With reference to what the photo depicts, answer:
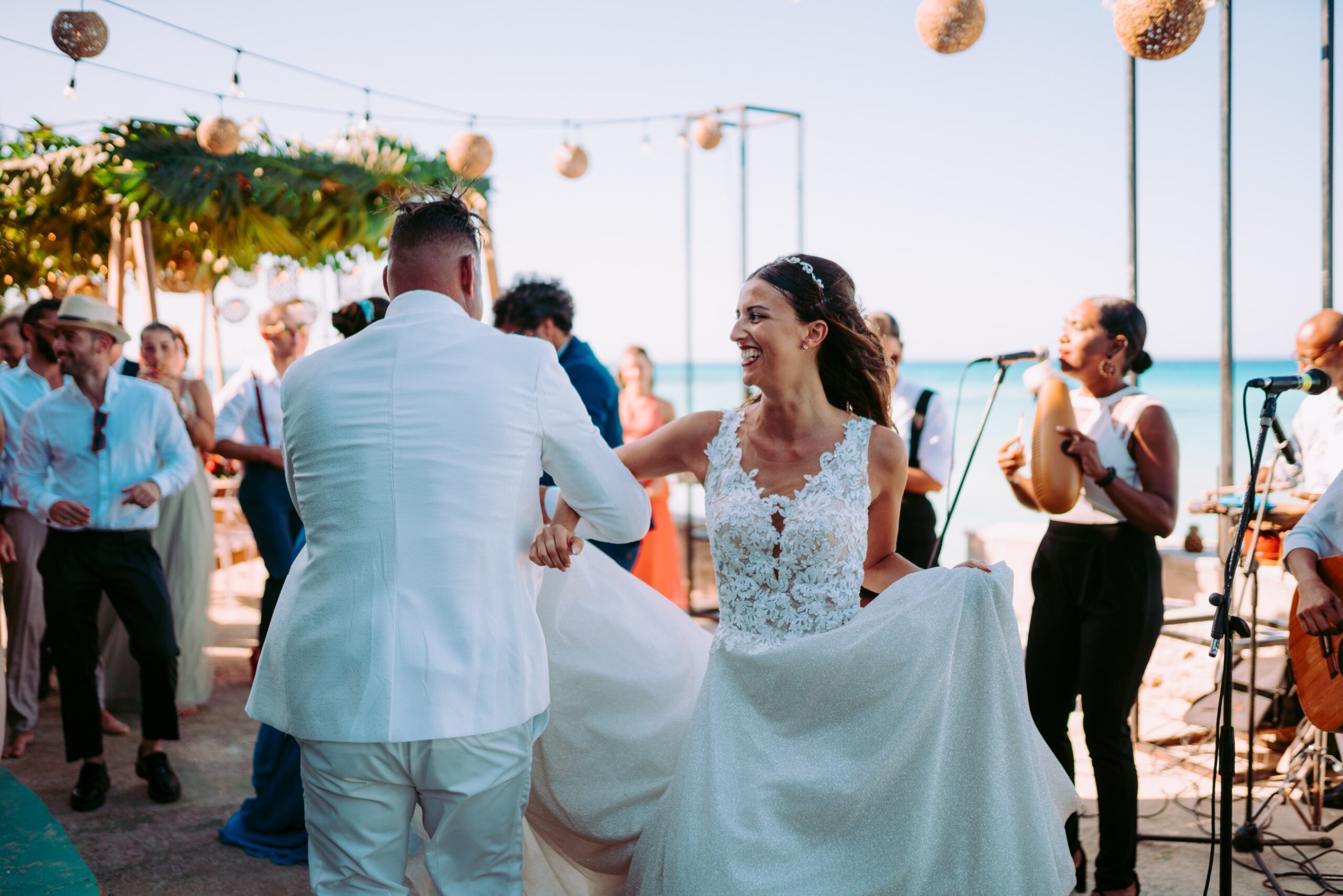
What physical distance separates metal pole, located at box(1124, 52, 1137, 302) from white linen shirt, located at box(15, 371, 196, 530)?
4265mm

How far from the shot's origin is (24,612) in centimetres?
512

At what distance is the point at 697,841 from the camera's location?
2270 millimetres

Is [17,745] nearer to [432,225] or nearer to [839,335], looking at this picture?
[432,225]

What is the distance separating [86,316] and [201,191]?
11.8ft

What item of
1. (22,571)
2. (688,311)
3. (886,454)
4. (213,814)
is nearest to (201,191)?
(22,571)

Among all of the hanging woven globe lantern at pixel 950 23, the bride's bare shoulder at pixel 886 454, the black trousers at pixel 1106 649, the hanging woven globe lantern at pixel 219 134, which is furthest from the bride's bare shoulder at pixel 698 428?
the hanging woven globe lantern at pixel 219 134

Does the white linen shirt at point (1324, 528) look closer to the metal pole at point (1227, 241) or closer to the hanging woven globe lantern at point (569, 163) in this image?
the metal pole at point (1227, 241)

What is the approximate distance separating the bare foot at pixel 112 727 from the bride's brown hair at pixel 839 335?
13.8 ft

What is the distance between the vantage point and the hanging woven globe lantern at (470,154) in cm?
684

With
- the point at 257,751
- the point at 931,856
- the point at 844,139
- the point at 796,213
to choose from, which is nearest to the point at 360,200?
the point at 796,213

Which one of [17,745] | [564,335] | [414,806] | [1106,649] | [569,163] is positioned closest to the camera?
[414,806]

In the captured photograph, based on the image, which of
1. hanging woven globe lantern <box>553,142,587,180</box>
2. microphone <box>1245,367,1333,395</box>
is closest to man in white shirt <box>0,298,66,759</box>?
hanging woven globe lantern <box>553,142,587,180</box>

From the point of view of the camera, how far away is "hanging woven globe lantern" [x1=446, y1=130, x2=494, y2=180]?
684 centimetres

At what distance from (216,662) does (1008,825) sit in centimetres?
572
